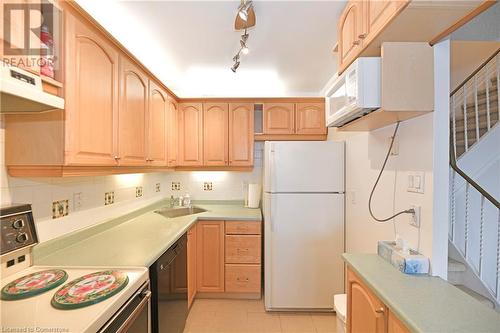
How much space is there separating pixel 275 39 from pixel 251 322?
2541 mm

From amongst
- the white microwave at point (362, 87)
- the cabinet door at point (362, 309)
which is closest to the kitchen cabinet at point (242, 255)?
the cabinet door at point (362, 309)

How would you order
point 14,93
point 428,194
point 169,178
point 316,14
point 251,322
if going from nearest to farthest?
point 14,93, point 428,194, point 316,14, point 251,322, point 169,178

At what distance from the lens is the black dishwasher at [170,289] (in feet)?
4.75

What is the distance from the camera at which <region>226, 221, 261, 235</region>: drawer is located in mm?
2518

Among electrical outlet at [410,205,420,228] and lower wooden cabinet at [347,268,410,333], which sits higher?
electrical outlet at [410,205,420,228]

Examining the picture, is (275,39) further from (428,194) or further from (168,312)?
(168,312)

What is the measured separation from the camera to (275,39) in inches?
74.2

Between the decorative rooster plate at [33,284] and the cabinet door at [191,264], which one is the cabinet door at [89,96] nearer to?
the decorative rooster plate at [33,284]

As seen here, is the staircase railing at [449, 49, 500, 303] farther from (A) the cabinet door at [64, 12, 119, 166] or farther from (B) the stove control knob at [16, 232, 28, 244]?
(B) the stove control knob at [16, 232, 28, 244]

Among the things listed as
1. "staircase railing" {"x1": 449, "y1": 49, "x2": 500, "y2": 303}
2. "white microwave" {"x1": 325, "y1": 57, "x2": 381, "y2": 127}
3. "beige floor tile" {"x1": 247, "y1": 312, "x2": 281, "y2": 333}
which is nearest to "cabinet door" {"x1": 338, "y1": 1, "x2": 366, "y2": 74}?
"white microwave" {"x1": 325, "y1": 57, "x2": 381, "y2": 127}

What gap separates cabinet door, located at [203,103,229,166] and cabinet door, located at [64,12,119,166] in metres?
1.40

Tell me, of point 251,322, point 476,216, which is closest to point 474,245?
point 476,216

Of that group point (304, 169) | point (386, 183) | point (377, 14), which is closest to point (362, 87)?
point (377, 14)

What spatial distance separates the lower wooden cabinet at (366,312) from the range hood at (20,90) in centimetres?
155
